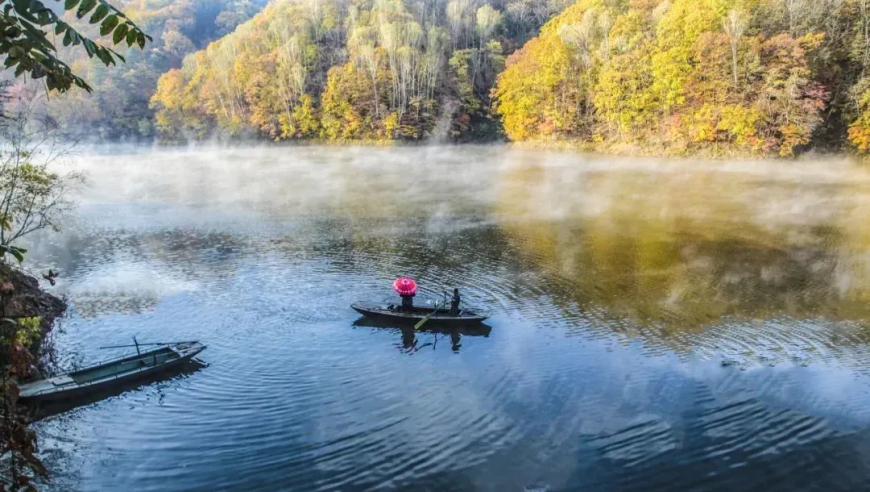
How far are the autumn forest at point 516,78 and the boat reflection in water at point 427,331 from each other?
3846 cm

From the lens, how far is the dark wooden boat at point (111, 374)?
714 inches

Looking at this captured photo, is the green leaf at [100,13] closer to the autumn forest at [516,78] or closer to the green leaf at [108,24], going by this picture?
the green leaf at [108,24]

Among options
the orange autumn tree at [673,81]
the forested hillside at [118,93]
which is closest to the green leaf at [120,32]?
the orange autumn tree at [673,81]

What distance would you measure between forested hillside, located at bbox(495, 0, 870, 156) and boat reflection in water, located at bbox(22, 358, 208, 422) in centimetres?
6306

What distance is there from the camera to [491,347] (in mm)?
22516

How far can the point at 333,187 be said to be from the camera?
5972cm

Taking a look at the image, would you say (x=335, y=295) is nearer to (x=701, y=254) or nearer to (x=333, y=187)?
(x=701, y=254)

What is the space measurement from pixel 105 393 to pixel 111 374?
0.67 metres

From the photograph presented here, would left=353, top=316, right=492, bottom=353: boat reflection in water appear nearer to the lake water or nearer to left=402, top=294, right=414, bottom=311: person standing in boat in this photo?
the lake water

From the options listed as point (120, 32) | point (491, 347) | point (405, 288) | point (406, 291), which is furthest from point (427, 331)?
point (120, 32)

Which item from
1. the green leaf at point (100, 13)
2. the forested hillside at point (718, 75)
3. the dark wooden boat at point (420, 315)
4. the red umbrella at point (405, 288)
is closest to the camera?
the green leaf at point (100, 13)

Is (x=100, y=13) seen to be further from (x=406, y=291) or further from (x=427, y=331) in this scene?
(x=406, y=291)

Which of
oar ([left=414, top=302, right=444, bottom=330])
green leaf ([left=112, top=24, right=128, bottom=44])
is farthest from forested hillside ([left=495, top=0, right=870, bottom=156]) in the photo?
green leaf ([left=112, top=24, right=128, bottom=44])

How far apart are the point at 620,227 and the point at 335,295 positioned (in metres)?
21.6
